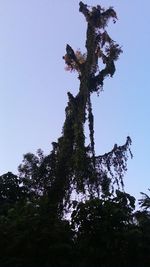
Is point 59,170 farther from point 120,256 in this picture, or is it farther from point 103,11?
point 120,256

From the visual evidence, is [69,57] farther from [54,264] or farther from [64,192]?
[54,264]

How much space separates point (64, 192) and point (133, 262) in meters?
11.0

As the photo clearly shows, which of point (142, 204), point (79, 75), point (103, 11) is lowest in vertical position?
point (142, 204)

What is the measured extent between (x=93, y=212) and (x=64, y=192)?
10441 millimetres

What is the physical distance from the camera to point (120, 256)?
472 inches

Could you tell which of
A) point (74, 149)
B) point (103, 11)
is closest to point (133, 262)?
point (74, 149)

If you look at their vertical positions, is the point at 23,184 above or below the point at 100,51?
below

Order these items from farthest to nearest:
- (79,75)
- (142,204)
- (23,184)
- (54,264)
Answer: (79,75)
(23,184)
(142,204)
(54,264)

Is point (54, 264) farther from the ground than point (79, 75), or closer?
closer

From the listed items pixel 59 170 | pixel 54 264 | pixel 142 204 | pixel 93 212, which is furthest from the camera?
pixel 59 170

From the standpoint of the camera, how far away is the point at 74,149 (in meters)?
24.1

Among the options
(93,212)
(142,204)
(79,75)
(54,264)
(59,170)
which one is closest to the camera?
(54,264)

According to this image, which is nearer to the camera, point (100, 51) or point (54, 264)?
point (54, 264)

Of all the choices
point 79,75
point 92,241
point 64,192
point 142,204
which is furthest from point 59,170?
point 92,241
